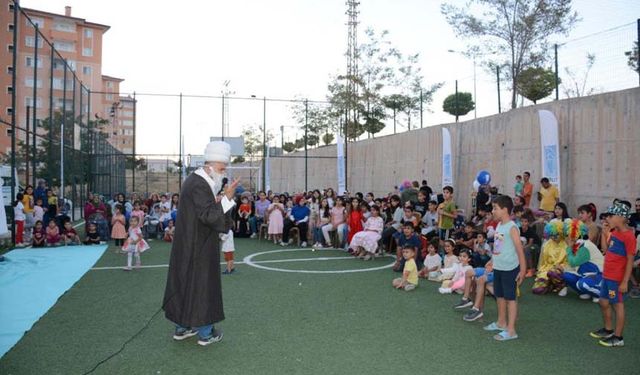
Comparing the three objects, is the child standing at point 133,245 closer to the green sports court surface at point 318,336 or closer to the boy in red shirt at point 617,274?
the green sports court surface at point 318,336

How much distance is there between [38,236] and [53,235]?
0.33 meters

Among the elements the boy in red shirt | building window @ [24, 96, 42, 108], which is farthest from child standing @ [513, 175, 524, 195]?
building window @ [24, 96, 42, 108]

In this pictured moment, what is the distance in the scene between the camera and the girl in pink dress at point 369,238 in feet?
34.0

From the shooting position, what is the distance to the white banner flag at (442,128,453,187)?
1473 cm

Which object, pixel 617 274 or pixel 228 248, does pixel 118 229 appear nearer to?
pixel 228 248

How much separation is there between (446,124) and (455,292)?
999 cm

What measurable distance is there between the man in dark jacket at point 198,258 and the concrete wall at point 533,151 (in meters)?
8.61

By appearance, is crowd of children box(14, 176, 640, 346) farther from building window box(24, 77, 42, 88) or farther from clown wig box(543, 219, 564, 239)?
building window box(24, 77, 42, 88)

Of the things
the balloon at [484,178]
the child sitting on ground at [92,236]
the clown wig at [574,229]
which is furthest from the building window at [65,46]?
the clown wig at [574,229]

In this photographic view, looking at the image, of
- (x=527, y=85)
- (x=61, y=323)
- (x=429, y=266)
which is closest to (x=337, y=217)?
(x=429, y=266)

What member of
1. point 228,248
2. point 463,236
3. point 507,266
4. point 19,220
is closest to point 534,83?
point 463,236

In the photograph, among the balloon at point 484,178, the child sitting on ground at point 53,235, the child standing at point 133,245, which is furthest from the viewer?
the balloon at point 484,178

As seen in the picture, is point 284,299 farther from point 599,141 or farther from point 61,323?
point 599,141

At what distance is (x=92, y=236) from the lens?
1277 centimetres
